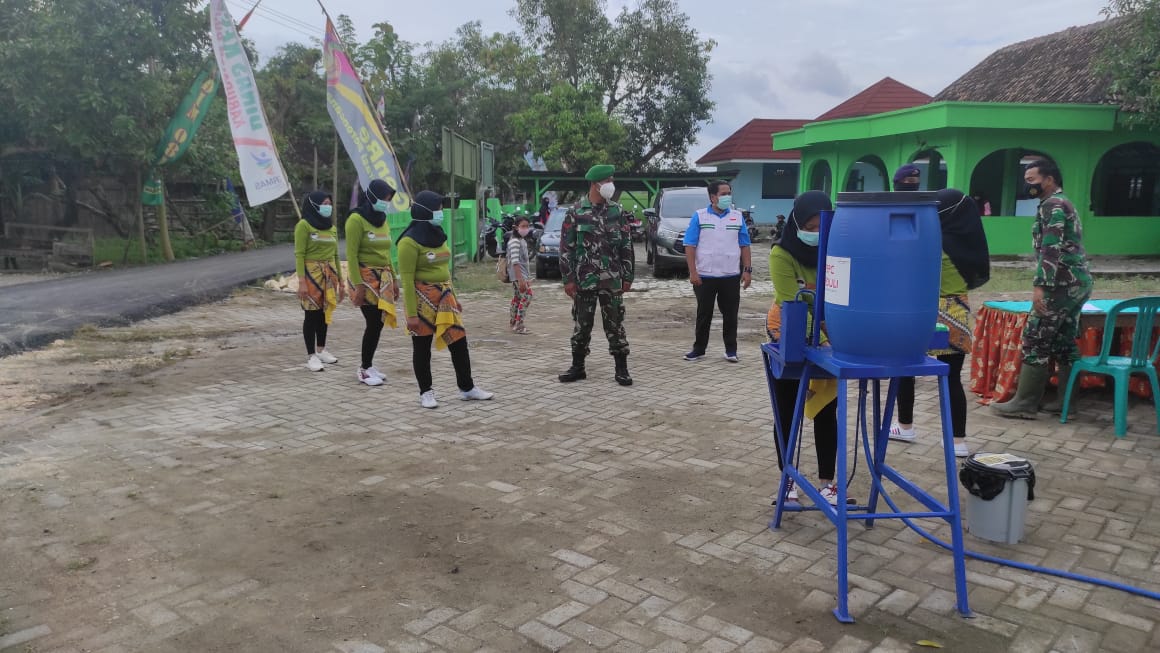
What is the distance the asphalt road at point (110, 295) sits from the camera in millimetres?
9597

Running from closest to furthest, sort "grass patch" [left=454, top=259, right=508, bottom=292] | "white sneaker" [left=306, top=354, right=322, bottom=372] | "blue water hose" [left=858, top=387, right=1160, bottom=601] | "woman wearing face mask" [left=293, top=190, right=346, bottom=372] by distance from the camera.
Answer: "blue water hose" [left=858, top=387, right=1160, bottom=601]
"woman wearing face mask" [left=293, top=190, right=346, bottom=372]
"white sneaker" [left=306, top=354, right=322, bottom=372]
"grass patch" [left=454, top=259, right=508, bottom=292]

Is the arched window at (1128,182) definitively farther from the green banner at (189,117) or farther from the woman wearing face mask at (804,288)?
the green banner at (189,117)

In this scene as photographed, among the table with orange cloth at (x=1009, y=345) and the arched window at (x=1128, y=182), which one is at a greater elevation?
the arched window at (x=1128, y=182)

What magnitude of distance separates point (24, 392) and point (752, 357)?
6.34 metres

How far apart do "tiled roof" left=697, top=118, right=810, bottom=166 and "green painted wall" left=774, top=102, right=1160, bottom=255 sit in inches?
372

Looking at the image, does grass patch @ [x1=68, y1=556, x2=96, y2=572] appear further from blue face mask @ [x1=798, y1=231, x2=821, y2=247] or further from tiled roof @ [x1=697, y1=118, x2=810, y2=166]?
tiled roof @ [x1=697, y1=118, x2=810, y2=166]

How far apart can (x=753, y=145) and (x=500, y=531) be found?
27.2 m

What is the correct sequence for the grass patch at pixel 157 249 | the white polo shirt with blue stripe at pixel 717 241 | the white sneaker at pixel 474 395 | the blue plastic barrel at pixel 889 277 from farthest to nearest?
1. the grass patch at pixel 157 249
2. the white polo shirt with blue stripe at pixel 717 241
3. the white sneaker at pixel 474 395
4. the blue plastic barrel at pixel 889 277

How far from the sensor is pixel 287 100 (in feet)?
94.6

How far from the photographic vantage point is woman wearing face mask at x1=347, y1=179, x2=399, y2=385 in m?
6.84

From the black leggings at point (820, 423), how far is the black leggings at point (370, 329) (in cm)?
395

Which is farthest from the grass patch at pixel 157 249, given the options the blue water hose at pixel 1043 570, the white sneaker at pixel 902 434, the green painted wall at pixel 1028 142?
the blue water hose at pixel 1043 570

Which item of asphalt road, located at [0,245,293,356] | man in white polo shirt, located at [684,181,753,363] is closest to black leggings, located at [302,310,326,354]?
asphalt road, located at [0,245,293,356]

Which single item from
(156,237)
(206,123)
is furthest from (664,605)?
(156,237)
